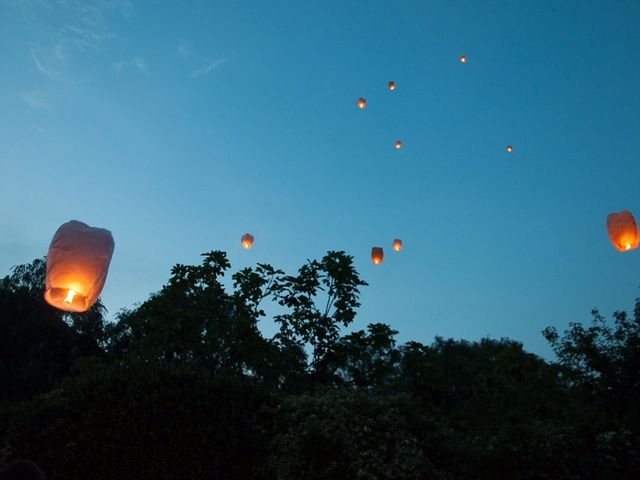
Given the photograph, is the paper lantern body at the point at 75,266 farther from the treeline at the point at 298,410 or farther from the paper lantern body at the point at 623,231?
the paper lantern body at the point at 623,231

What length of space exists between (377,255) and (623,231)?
13.3 ft

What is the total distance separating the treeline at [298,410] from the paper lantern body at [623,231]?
1600 mm

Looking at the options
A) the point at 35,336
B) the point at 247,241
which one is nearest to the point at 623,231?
the point at 247,241

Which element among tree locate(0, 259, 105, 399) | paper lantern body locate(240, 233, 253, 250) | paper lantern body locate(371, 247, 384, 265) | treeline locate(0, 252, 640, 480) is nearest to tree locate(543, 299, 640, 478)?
treeline locate(0, 252, 640, 480)

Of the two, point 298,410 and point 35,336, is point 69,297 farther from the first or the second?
point 35,336

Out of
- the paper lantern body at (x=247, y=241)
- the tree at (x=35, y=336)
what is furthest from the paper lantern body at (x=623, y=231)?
the tree at (x=35, y=336)

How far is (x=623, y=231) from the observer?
18.0 ft

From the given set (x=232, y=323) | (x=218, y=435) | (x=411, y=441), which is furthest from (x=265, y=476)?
(x=232, y=323)

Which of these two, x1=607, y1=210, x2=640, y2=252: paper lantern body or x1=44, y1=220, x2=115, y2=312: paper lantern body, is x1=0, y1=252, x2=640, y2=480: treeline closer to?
x1=607, y1=210, x2=640, y2=252: paper lantern body

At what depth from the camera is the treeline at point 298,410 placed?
5.65 meters

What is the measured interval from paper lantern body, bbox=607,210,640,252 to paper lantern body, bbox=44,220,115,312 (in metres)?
5.35

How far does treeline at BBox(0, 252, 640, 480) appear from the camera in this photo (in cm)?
565

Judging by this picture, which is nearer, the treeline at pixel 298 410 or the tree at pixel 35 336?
the treeline at pixel 298 410

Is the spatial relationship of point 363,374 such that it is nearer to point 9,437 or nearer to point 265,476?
point 265,476
